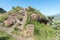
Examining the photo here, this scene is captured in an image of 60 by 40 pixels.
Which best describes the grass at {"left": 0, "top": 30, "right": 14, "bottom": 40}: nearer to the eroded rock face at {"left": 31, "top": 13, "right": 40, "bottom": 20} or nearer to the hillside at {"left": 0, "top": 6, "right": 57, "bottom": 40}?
the hillside at {"left": 0, "top": 6, "right": 57, "bottom": 40}

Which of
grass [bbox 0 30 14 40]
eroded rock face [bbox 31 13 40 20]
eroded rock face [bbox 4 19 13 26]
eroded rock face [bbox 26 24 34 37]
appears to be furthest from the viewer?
eroded rock face [bbox 31 13 40 20]

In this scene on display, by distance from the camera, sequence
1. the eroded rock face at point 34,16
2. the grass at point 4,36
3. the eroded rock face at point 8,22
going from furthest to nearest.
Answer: the eroded rock face at point 34,16 → the eroded rock face at point 8,22 → the grass at point 4,36

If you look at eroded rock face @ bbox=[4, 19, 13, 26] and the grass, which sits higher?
eroded rock face @ bbox=[4, 19, 13, 26]

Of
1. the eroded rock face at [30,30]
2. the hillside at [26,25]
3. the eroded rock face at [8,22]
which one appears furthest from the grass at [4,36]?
the eroded rock face at [30,30]

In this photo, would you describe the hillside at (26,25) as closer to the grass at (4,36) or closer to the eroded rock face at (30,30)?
the eroded rock face at (30,30)

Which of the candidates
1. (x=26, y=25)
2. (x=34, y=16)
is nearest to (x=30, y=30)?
(x=26, y=25)

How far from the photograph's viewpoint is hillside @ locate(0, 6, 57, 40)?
22.9 m

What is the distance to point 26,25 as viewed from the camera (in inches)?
960

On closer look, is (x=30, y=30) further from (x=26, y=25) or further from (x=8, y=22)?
(x=8, y=22)

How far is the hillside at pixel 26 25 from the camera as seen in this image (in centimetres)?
2292

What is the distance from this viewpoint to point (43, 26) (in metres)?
25.0

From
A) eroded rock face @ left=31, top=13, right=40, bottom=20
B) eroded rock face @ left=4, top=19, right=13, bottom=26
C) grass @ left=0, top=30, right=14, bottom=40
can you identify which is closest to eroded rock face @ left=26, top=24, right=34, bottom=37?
grass @ left=0, top=30, right=14, bottom=40

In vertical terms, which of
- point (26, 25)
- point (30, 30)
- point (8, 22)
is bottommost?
point (30, 30)

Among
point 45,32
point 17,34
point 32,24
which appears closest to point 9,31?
point 17,34
